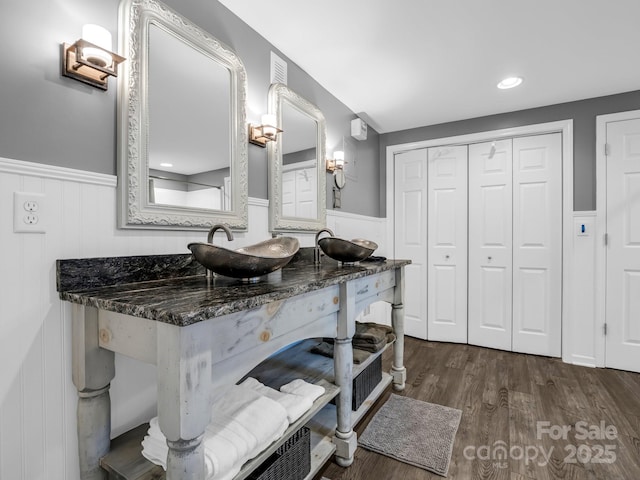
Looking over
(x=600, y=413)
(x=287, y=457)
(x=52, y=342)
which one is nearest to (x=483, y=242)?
(x=600, y=413)

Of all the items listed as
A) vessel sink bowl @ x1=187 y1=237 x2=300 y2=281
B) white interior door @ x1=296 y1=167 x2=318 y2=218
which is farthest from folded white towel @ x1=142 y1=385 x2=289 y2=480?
white interior door @ x1=296 y1=167 x2=318 y2=218

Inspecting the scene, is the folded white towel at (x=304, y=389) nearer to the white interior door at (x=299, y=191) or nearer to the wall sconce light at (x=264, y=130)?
the white interior door at (x=299, y=191)

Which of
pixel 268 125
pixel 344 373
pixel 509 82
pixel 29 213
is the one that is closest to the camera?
pixel 29 213

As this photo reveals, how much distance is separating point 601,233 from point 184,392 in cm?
330

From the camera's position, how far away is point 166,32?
1299 millimetres

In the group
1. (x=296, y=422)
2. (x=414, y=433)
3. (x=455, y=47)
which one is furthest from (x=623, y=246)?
(x=296, y=422)

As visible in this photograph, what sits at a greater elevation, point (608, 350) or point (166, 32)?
point (166, 32)

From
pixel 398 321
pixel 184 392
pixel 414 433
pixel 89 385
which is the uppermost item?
pixel 184 392

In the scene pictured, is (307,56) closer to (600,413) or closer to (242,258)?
(242,258)

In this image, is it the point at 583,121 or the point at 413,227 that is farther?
the point at 413,227

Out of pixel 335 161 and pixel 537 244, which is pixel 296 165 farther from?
pixel 537 244

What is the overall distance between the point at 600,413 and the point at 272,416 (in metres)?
2.10

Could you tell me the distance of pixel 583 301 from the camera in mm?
2688

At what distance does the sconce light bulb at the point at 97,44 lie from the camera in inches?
39.1
